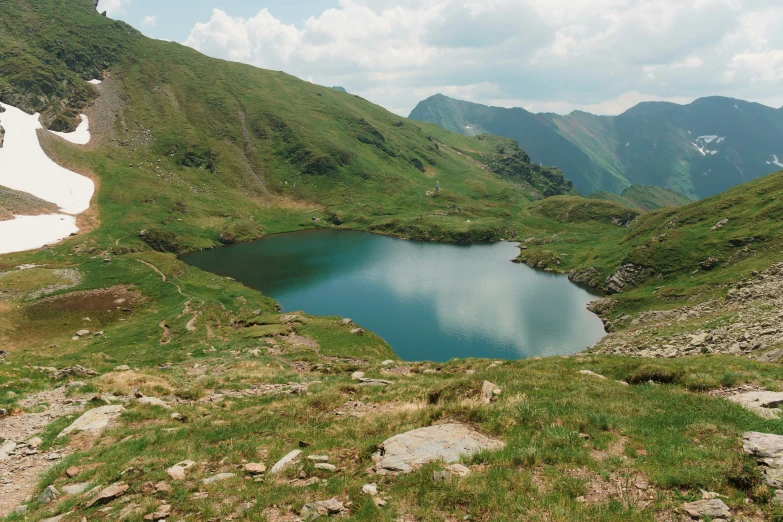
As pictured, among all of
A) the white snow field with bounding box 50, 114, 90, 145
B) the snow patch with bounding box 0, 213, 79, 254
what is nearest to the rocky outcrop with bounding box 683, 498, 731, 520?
the snow patch with bounding box 0, 213, 79, 254

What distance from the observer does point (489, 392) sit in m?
18.7

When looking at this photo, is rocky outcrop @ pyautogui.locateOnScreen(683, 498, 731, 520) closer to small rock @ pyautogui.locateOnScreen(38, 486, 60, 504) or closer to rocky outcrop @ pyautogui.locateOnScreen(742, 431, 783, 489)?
rocky outcrop @ pyautogui.locateOnScreen(742, 431, 783, 489)

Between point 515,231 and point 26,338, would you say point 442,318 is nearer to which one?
point 26,338

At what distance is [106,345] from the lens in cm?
4891

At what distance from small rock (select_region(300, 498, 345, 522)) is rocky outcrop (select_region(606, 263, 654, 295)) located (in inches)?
3634

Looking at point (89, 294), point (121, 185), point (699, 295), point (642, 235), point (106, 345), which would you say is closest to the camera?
point (106, 345)

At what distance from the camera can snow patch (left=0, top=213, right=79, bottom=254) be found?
9369cm

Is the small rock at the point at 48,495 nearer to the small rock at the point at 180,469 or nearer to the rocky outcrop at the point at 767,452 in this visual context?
the small rock at the point at 180,469

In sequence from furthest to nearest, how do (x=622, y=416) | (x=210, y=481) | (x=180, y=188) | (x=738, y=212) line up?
(x=180, y=188) → (x=738, y=212) → (x=622, y=416) → (x=210, y=481)

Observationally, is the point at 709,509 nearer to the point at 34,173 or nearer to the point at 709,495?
the point at 709,495

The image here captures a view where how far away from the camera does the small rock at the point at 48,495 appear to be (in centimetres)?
1277

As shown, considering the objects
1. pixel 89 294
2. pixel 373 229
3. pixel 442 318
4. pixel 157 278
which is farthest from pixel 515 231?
pixel 89 294

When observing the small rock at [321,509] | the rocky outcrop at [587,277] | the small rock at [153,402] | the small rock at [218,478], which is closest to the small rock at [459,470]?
the small rock at [321,509]

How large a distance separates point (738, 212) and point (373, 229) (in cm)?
12540
